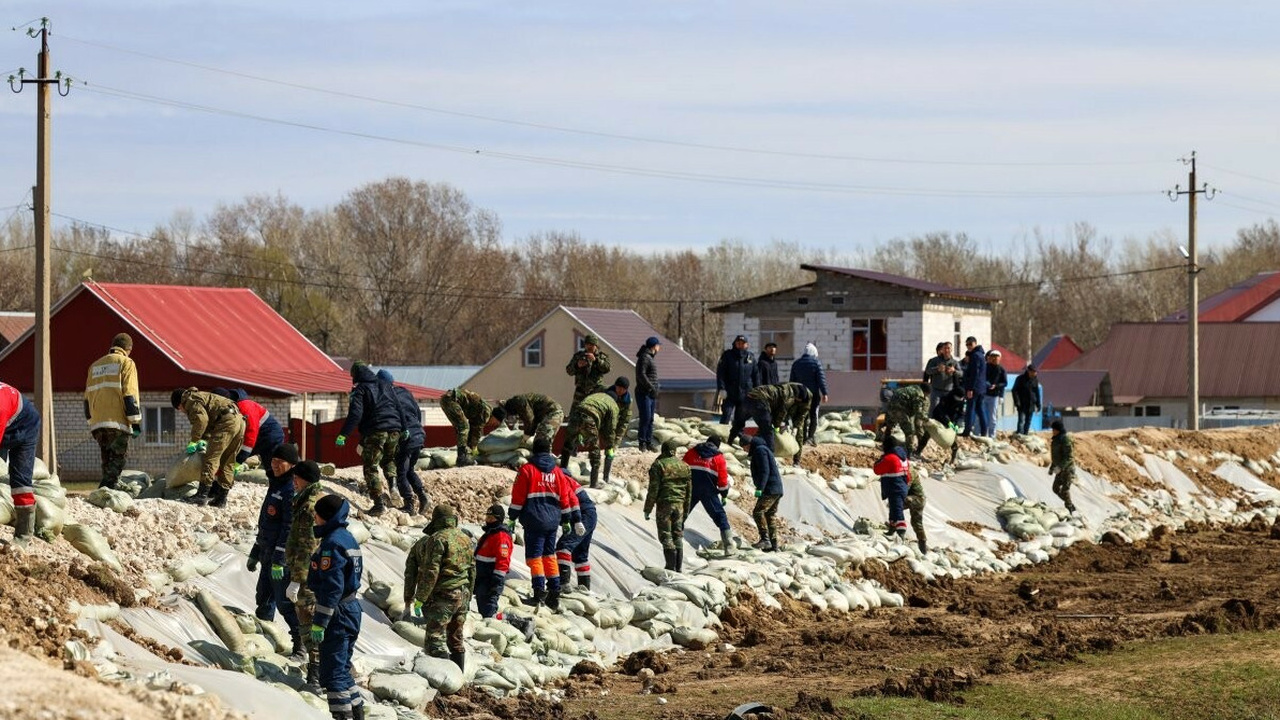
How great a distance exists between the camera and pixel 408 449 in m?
16.8

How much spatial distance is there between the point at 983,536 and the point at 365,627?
12.8m

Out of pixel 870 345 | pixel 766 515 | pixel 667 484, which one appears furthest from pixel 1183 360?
pixel 667 484

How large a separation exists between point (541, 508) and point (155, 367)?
79.0 feet

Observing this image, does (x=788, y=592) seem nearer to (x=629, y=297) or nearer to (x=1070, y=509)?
Result: (x=1070, y=509)

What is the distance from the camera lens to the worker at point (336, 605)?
11.0 m

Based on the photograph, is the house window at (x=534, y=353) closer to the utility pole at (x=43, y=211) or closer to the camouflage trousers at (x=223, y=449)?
the utility pole at (x=43, y=211)

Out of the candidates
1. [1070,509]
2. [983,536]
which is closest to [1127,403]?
[1070,509]

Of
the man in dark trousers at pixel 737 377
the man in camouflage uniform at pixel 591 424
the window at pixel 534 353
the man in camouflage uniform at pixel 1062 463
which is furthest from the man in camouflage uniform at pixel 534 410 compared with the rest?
the window at pixel 534 353

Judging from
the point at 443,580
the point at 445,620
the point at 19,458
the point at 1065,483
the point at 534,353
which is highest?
the point at 534,353

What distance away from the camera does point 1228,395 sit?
56219 mm

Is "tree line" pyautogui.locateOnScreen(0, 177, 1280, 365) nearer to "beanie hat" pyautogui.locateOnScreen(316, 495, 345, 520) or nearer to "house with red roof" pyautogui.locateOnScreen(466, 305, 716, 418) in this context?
"house with red roof" pyautogui.locateOnScreen(466, 305, 716, 418)

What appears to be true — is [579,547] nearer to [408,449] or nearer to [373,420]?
[408,449]

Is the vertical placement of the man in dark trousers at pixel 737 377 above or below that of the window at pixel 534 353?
below

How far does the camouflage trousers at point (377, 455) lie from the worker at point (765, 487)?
439 centimetres
